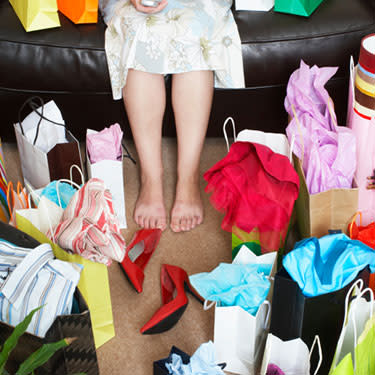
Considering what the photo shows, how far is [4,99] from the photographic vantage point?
194cm

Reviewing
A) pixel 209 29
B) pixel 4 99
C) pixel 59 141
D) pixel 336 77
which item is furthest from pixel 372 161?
pixel 4 99

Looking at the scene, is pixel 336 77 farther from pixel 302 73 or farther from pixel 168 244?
pixel 168 244

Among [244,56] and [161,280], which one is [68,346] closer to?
[161,280]

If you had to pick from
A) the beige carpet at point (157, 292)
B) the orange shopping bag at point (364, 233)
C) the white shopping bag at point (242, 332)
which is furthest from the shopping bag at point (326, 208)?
the beige carpet at point (157, 292)

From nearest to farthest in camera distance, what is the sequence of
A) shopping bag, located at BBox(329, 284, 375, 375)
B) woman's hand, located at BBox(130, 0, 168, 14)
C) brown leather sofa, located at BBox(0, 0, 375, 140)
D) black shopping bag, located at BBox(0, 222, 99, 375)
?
shopping bag, located at BBox(329, 284, 375, 375) < black shopping bag, located at BBox(0, 222, 99, 375) < woman's hand, located at BBox(130, 0, 168, 14) < brown leather sofa, located at BBox(0, 0, 375, 140)

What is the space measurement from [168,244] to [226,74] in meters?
0.52

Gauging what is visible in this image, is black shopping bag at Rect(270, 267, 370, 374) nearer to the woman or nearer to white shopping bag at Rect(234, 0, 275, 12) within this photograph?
the woman

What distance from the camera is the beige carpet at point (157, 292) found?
1473 mm

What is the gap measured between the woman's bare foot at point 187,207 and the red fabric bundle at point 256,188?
0.33m

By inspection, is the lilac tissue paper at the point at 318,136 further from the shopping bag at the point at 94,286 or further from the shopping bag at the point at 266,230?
the shopping bag at the point at 94,286

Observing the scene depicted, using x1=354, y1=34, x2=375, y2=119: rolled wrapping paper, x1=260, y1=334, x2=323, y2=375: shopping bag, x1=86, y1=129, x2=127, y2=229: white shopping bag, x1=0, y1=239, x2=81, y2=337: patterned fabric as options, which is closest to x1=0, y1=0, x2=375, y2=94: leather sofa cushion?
x1=86, y1=129, x2=127, y2=229: white shopping bag

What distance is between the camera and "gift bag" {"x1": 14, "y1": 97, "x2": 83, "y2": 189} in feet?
5.45

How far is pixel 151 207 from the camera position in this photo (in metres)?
1.85

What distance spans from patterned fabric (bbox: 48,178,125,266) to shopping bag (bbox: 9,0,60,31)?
670 mm
